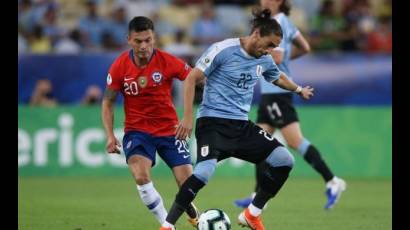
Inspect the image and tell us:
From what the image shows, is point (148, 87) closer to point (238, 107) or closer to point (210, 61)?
point (210, 61)

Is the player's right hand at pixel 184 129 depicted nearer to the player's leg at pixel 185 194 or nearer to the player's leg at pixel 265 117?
the player's leg at pixel 185 194

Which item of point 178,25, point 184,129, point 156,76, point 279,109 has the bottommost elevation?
point 178,25

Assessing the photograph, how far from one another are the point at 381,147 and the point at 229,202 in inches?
221

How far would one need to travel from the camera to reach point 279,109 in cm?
1228

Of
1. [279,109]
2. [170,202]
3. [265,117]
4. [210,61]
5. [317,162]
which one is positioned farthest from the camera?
[170,202]

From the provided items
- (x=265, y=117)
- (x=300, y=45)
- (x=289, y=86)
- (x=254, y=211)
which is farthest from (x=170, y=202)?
(x=289, y=86)

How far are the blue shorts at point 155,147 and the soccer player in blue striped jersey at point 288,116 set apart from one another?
8.95 feet

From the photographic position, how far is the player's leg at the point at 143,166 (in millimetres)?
9219

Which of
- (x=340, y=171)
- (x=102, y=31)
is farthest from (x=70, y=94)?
(x=340, y=171)

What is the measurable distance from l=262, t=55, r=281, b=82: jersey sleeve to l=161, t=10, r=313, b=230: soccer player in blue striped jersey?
28 millimetres

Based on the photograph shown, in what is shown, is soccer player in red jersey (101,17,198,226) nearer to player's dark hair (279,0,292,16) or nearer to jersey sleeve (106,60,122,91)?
jersey sleeve (106,60,122,91)

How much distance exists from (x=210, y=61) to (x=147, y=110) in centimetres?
97
